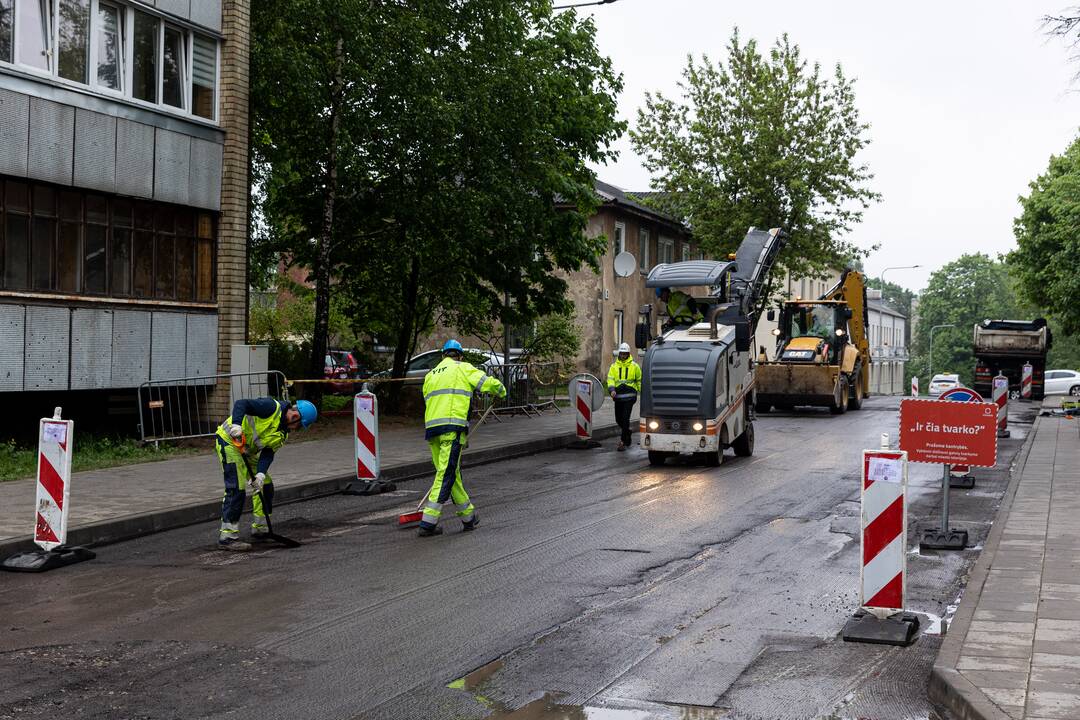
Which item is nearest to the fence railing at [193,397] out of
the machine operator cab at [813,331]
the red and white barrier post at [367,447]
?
the red and white barrier post at [367,447]

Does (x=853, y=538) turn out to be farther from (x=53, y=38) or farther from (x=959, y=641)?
(x=53, y=38)

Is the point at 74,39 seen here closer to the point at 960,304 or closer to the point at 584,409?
the point at 584,409

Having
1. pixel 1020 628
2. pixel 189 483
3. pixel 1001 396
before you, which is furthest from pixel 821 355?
pixel 1020 628

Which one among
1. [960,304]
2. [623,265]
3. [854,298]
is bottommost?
[854,298]

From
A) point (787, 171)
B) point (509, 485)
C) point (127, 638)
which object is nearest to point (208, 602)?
point (127, 638)

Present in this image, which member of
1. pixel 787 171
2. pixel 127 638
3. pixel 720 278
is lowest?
pixel 127 638

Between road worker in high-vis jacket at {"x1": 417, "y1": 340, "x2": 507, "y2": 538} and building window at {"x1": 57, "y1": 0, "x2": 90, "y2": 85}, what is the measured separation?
8283 millimetres

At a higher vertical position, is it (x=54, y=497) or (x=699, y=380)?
(x=699, y=380)

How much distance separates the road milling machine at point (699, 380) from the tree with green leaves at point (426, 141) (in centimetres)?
418

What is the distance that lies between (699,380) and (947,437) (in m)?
6.59

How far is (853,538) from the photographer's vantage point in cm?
1092

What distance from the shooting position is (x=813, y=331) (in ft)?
101

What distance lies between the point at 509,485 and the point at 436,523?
4.23 metres

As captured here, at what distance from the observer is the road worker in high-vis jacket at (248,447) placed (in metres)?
10.1
